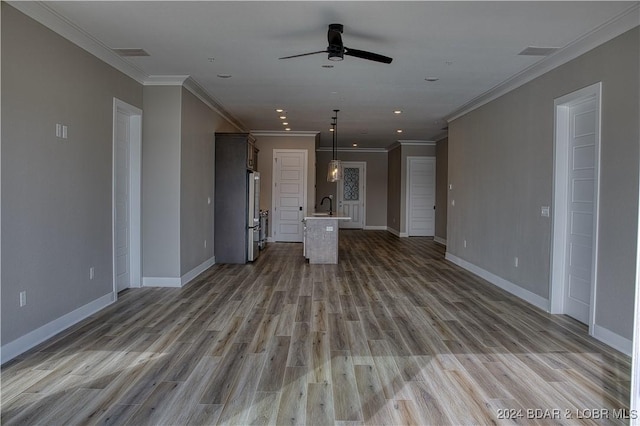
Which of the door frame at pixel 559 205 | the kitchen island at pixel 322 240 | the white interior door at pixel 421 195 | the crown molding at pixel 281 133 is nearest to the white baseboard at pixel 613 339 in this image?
the door frame at pixel 559 205

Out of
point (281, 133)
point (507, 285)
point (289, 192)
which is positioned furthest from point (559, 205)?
point (281, 133)

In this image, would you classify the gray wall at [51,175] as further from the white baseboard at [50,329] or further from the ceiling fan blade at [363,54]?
the ceiling fan blade at [363,54]

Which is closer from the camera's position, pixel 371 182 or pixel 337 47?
pixel 337 47

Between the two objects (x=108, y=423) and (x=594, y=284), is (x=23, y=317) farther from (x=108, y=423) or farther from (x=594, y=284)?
(x=594, y=284)

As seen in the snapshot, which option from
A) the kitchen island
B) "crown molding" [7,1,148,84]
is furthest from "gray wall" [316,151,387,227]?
"crown molding" [7,1,148,84]

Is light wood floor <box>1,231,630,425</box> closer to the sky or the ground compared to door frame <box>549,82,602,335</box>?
closer to the ground

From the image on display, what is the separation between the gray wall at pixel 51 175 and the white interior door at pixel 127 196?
484mm

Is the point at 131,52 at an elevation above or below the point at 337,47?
above

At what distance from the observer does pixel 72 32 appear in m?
3.74

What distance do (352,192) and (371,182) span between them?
2.45 ft

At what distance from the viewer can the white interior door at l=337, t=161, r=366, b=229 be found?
14211mm

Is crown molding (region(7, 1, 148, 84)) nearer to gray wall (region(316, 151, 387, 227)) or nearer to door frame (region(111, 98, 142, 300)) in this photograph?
door frame (region(111, 98, 142, 300))

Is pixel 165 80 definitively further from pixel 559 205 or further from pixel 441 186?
pixel 441 186

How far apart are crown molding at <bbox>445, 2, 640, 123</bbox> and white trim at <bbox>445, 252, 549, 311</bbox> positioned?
2594mm
